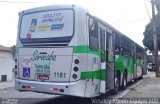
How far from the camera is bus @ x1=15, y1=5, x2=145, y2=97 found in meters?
10.3

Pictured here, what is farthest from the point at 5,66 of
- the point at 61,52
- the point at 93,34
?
the point at 61,52

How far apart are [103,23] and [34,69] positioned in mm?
3350

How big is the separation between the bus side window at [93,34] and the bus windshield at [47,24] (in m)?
0.79

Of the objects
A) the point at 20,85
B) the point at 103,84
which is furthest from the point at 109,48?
the point at 20,85

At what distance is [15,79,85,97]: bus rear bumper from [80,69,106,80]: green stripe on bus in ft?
0.88

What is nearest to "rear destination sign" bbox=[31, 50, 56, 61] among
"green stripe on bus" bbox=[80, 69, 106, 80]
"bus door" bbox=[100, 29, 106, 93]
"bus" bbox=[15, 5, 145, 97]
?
A: "bus" bbox=[15, 5, 145, 97]

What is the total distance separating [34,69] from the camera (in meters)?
11.0

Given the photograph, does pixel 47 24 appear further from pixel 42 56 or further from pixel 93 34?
pixel 93 34

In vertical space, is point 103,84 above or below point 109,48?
below

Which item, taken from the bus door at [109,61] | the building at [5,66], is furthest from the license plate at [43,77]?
the building at [5,66]

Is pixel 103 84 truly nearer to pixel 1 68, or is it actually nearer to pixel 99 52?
pixel 99 52

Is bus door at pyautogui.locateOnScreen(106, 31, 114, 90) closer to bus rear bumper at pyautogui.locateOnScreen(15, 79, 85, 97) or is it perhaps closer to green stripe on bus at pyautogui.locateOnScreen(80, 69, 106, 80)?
green stripe on bus at pyautogui.locateOnScreen(80, 69, 106, 80)

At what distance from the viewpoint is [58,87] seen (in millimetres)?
10336

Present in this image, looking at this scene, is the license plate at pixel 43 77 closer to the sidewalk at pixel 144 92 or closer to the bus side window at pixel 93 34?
the bus side window at pixel 93 34
